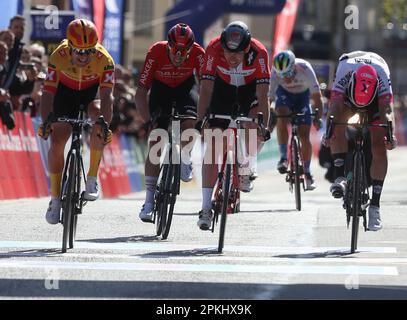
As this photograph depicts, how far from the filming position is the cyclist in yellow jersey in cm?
1178

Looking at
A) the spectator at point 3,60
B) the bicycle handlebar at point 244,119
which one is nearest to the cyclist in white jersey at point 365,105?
the bicycle handlebar at point 244,119

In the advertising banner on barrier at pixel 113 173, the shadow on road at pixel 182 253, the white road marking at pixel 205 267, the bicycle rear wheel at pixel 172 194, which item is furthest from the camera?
the advertising banner on barrier at pixel 113 173

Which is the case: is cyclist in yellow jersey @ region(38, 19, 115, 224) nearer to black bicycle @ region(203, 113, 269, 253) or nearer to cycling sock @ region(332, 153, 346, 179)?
black bicycle @ region(203, 113, 269, 253)

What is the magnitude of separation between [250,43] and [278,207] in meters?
5.55

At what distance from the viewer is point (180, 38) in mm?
12648

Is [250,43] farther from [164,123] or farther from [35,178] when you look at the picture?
[35,178]

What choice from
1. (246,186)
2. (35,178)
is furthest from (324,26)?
(246,186)

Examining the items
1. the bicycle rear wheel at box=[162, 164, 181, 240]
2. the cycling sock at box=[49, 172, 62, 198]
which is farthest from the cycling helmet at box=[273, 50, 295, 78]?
the cycling sock at box=[49, 172, 62, 198]

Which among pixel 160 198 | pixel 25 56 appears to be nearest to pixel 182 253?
pixel 160 198

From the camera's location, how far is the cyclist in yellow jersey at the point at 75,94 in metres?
11.8

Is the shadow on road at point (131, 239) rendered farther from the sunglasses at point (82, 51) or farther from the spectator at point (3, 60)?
the spectator at point (3, 60)

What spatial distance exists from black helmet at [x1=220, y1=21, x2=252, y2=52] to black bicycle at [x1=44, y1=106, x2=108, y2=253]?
1204 mm

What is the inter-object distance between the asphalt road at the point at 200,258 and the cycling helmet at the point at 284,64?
2004 millimetres

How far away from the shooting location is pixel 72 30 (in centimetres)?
1158
